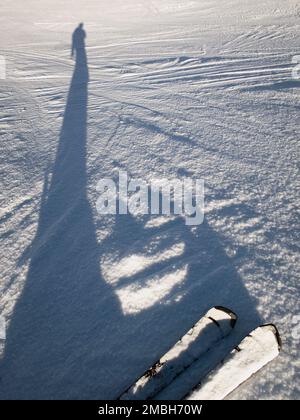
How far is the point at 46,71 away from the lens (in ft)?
20.1

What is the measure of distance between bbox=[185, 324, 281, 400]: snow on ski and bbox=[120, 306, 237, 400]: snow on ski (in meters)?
0.18

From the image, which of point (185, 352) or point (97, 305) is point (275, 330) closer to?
point (185, 352)

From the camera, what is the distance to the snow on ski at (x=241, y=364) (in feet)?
5.91

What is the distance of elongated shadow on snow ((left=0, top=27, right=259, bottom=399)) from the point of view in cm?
207

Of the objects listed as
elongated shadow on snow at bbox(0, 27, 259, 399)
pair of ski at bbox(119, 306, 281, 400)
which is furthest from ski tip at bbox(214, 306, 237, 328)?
elongated shadow on snow at bbox(0, 27, 259, 399)

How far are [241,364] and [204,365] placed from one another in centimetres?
26

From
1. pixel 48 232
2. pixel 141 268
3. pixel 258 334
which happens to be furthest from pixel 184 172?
pixel 258 334

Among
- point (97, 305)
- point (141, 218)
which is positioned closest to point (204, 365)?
point (97, 305)

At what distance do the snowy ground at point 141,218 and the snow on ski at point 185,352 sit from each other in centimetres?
12

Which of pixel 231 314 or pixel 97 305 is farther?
pixel 97 305

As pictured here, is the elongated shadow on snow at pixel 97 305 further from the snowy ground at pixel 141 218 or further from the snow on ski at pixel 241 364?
the snow on ski at pixel 241 364

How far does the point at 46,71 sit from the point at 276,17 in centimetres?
579

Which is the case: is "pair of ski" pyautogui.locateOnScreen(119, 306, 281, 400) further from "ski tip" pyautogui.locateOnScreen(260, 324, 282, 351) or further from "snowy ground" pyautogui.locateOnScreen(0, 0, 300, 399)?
"snowy ground" pyautogui.locateOnScreen(0, 0, 300, 399)

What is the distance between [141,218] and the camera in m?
3.01
